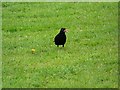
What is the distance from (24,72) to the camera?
14.3m

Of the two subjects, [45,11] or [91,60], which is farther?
[45,11]

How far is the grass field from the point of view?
44.7 feet

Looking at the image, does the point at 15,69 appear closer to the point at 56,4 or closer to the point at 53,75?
the point at 53,75

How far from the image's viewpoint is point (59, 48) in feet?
55.6

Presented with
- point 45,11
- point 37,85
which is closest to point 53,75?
point 37,85

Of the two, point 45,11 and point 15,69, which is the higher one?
point 45,11

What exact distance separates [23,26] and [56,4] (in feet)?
12.1

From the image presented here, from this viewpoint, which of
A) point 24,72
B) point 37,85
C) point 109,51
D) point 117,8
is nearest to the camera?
point 37,85

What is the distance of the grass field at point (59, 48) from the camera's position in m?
13.6

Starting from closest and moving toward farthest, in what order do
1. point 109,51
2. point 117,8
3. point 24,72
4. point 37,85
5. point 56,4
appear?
point 37,85
point 24,72
point 109,51
point 117,8
point 56,4

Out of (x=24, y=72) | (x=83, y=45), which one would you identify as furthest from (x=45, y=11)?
(x=24, y=72)

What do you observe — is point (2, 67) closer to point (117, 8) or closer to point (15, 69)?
point (15, 69)

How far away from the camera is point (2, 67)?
14906 mm

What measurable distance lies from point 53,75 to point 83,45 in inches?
146
